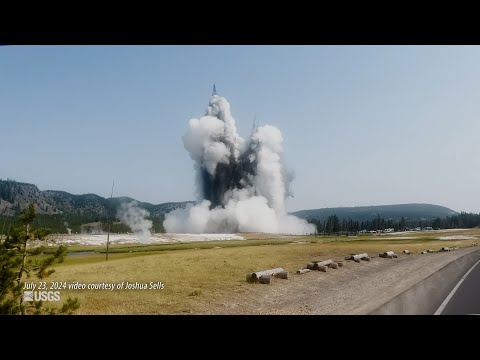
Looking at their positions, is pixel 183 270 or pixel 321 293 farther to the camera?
pixel 321 293

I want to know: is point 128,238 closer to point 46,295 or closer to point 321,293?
point 321,293

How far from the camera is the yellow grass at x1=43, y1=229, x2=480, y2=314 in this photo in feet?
22.9

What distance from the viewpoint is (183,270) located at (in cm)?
1197

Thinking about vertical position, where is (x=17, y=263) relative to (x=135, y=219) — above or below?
below

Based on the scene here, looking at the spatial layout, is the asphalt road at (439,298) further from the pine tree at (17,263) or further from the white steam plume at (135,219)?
the pine tree at (17,263)

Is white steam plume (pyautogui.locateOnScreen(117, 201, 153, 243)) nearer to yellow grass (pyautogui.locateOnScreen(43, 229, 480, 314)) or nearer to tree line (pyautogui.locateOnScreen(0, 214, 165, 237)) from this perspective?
tree line (pyautogui.locateOnScreen(0, 214, 165, 237))

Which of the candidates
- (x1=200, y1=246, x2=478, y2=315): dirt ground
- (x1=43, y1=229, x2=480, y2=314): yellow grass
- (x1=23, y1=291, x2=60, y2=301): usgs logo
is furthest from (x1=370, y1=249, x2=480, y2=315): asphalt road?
(x1=23, y1=291, x2=60, y2=301): usgs logo

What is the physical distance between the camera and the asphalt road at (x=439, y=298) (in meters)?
8.34

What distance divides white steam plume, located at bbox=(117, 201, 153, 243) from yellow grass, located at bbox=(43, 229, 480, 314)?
82 cm

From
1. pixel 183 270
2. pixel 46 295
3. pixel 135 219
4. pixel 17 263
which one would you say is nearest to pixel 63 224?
pixel 17 263

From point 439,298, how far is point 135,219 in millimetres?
8474
